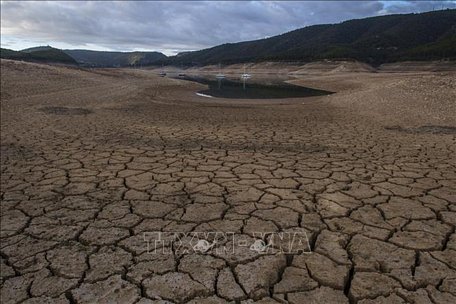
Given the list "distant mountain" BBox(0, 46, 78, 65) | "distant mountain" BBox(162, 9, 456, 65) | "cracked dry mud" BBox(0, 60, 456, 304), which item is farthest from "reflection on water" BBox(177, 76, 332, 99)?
"distant mountain" BBox(0, 46, 78, 65)

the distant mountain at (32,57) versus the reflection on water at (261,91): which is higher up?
the distant mountain at (32,57)

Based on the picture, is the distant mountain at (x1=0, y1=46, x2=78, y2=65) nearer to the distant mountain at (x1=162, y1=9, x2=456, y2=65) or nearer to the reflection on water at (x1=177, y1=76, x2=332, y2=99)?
the distant mountain at (x1=162, y1=9, x2=456, y2=65)

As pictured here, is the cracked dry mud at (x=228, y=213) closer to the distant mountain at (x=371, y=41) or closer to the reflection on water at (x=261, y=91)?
the reflection on water at (x=261, y=91)

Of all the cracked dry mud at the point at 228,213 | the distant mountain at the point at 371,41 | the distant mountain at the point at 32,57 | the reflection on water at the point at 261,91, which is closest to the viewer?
the cracked dry mud at the point at 228,213

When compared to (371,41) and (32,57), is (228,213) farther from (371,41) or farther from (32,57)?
(371,41)

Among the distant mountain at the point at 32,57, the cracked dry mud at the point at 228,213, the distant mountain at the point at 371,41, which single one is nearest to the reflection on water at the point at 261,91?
the cracked dry mud at the point at 228,213

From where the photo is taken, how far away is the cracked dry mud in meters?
2.68

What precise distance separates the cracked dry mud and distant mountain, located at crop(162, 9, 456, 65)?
56759mm

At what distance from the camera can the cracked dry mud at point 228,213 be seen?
2678 millimetres

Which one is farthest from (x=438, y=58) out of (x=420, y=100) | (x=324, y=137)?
(x=324, y=137)

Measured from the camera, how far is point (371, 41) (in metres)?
96.2

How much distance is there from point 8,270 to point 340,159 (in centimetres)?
473

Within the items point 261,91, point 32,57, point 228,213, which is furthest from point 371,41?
point 228,213

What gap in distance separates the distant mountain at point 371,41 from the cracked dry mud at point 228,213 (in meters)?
56.8
